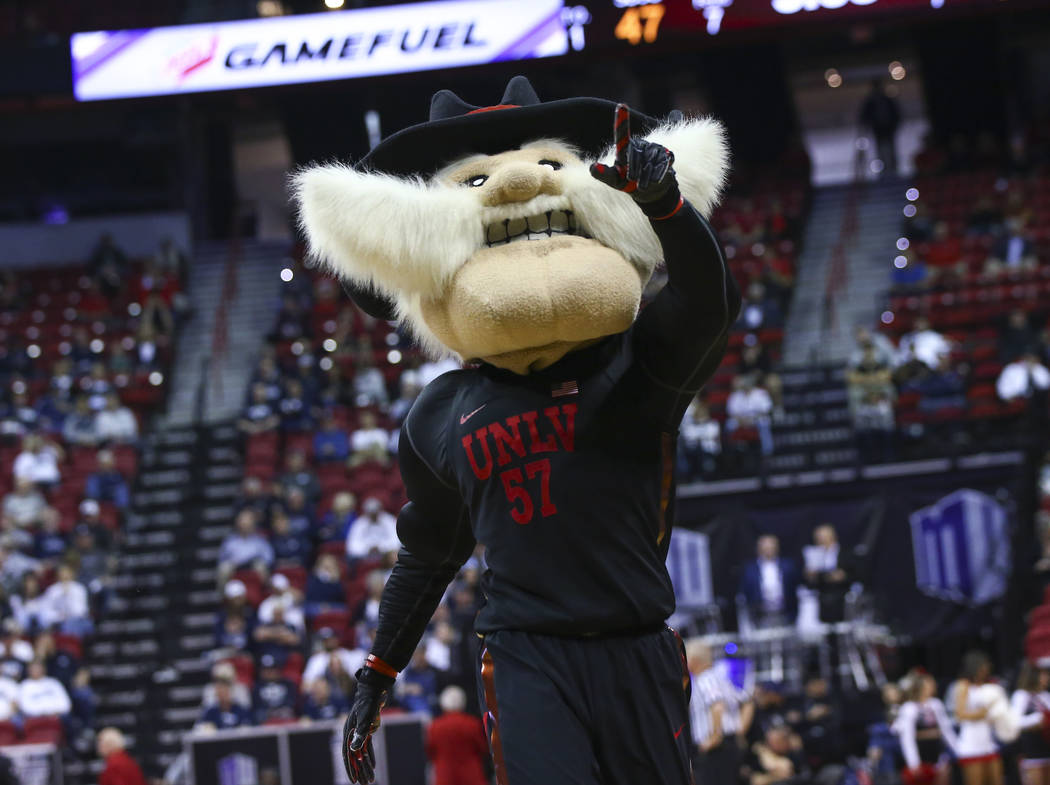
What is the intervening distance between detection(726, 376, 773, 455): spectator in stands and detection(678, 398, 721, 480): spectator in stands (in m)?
0.26

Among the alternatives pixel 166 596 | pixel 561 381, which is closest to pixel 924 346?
pixel 166 596

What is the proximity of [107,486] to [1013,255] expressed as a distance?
32.3 feet

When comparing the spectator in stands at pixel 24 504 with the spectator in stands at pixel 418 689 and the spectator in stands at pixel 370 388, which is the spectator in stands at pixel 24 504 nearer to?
the spectator in stands at pixel 370 388

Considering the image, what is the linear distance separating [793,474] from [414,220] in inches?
409

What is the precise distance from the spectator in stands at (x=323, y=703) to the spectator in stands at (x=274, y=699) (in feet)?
0.70

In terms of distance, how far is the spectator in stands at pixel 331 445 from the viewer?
1537 cm

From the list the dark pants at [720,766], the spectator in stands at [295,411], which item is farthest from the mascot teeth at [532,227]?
the spectator in stands at [295,411]

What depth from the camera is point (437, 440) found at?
11.3 ft

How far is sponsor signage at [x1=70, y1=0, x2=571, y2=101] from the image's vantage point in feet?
56.4

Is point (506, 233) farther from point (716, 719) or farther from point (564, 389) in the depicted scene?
point (716, 719)

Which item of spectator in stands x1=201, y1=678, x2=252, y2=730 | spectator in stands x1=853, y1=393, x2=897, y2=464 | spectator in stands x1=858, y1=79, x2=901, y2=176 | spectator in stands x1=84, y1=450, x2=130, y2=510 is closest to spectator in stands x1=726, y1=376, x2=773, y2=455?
spectator in stands x1=853, y1=393, x2=897, y2=464

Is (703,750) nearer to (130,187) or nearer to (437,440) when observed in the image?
(437,440)

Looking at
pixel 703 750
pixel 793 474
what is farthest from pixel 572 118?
pixel 793 474

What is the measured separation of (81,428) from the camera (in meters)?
16.1
